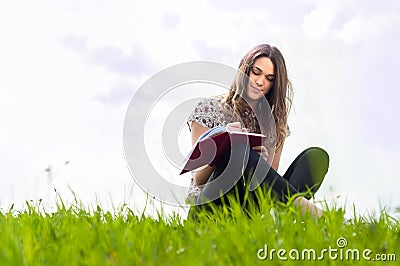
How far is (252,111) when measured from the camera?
459cm

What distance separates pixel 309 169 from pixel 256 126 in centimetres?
77

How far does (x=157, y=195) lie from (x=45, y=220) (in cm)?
63

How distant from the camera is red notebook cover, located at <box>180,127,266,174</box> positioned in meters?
3.47

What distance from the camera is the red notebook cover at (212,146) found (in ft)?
11.4

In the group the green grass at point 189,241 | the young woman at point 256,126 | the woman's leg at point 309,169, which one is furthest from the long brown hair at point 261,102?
the green grass at point 189,241

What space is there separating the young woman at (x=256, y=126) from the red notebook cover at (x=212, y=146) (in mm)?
54

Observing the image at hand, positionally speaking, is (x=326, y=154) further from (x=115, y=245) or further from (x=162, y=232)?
(x=115, y=245)

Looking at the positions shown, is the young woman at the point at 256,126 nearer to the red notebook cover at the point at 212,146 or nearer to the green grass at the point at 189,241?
the red notebook cover at the point at 212,146

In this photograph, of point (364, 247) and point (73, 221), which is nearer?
point (364, 247)

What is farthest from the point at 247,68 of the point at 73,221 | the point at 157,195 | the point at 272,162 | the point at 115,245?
the point at 115,245

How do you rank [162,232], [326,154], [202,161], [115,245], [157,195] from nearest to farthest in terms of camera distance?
[115,245] < [162,232] < [157,195] < [202,161] < [326,154]

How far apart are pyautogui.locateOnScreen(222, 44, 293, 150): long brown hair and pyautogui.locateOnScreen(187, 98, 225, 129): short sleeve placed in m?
0.08

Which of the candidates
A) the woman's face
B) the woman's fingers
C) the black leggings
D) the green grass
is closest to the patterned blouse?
the woman's face

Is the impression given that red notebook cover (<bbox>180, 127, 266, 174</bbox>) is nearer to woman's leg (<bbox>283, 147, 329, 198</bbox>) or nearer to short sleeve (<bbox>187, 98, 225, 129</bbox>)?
woman's leg (<bbox>283, 147, 329, 198</bbox>)
